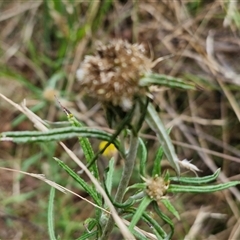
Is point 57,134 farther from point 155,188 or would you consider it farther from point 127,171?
point 155,188

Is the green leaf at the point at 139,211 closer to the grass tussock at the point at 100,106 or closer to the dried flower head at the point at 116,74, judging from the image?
the dried flower head at the point at 116,74

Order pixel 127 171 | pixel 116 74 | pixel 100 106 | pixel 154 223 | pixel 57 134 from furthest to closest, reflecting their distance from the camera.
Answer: pixel 100 106
pixel 154 223
pixel 127 171
pixel 57 134
pixel 116 74

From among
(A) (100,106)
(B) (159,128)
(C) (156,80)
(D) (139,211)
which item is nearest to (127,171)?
(D) (139,211)

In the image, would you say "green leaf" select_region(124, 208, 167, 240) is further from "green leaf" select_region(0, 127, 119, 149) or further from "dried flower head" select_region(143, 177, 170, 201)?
"green leaf" select_region(0, 127, 119, 149)

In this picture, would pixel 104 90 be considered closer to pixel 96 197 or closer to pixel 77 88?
pixel 96 197

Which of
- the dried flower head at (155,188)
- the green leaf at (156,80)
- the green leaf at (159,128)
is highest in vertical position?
the green leaf at (156,80)

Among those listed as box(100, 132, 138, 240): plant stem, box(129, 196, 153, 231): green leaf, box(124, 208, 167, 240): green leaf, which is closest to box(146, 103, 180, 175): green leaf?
box(100, 132, 138, 240): plant stem

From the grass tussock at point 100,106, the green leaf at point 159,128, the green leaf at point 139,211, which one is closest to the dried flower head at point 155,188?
the green leaf at point 139,211
